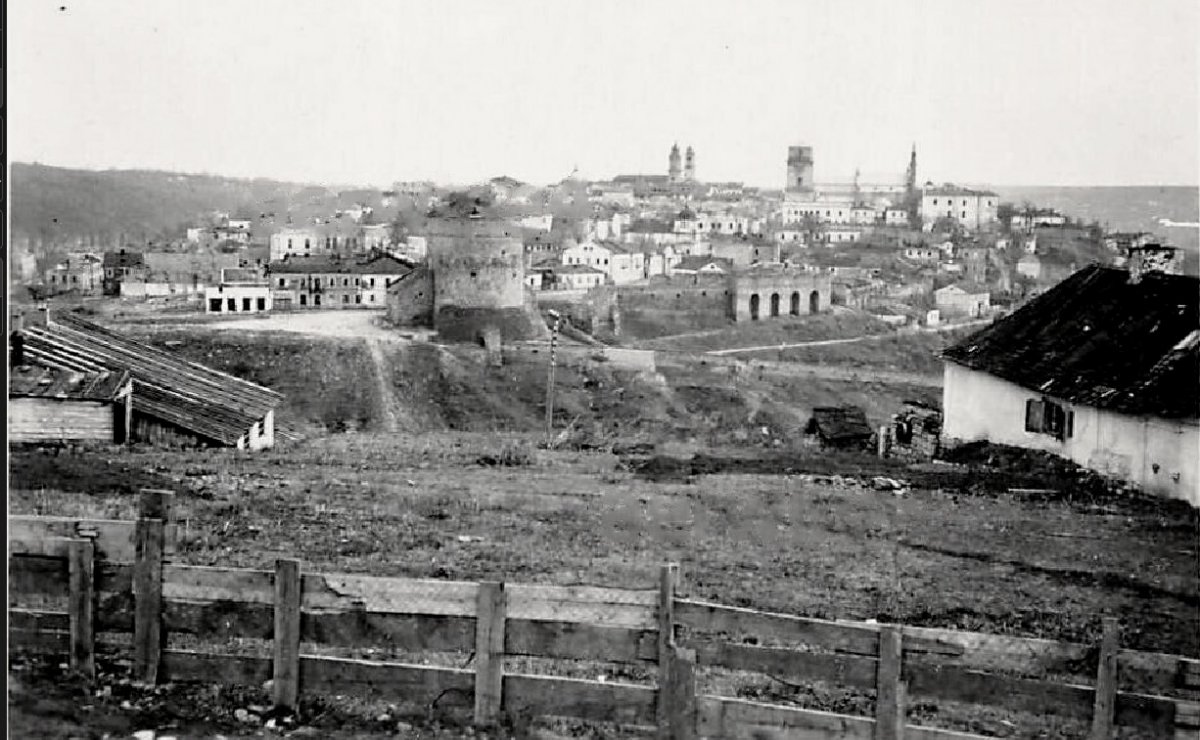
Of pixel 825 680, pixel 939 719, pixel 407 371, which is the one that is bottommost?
pixel 939 719

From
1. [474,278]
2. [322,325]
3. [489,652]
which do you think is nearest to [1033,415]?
[474,278]

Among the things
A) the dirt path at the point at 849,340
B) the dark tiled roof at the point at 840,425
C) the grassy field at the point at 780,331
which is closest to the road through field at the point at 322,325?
the dark tiled roof at the point at 840,425

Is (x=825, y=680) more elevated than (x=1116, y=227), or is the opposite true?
(x=1116, y=227)

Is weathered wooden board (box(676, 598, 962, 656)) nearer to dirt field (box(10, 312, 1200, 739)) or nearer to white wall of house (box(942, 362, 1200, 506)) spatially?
dirt field (box(10, 312, 1200, 739))

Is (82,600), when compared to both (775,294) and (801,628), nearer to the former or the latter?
(801,628)

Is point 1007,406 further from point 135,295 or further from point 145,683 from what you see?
point 145,683

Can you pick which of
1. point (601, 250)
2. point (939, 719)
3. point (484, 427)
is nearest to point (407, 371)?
point (484, 427)

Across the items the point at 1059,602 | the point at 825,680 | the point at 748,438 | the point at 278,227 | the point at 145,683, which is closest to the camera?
the point at 825,680
